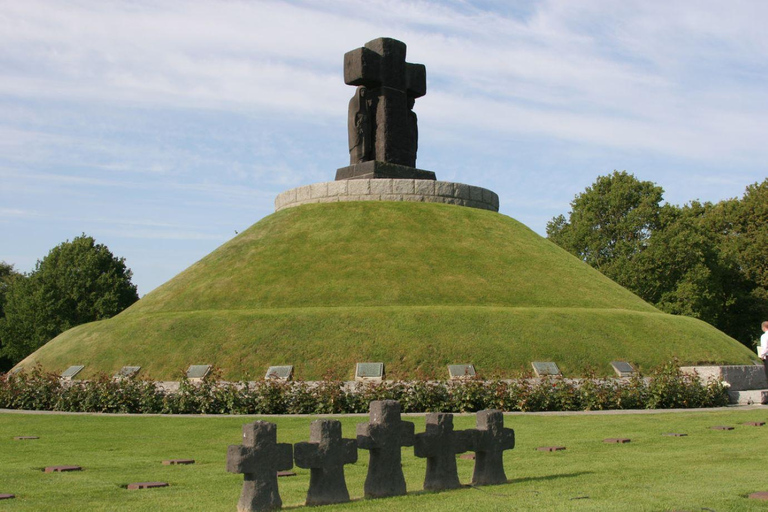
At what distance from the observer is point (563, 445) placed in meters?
12.8

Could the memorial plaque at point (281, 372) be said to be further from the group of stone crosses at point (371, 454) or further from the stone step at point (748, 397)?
the group of stone crosses at point (371, 454)

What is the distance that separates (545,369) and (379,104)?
16.6 m

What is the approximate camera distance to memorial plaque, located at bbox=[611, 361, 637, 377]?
858 inches

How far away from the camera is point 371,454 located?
28.0 ft

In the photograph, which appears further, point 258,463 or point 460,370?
point 460,370

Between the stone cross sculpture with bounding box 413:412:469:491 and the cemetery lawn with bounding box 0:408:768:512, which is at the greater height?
the stone cross sculpture with bounding box 413:412:469:491

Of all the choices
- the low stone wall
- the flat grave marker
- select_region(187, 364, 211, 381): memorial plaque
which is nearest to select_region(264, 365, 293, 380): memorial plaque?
select_region(187, 364, 211, 381): memorial plaque

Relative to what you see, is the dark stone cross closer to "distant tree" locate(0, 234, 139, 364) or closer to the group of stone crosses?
the group of stone crosses

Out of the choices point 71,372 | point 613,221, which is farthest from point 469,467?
point 613,221

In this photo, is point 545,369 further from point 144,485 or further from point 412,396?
point 144,485

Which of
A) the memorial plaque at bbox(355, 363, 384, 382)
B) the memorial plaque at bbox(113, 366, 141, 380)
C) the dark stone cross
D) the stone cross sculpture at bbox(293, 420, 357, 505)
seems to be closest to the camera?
the stone cross sculpture at bbox(293, 420, 357, 505)

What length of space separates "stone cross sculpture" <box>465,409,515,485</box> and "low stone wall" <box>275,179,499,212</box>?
25.2 metres

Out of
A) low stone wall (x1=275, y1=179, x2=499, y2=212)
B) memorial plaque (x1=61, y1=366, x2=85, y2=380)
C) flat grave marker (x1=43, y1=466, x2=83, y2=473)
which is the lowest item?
flat grave marker (x1=43, y1=466, x2=83, y2=473)

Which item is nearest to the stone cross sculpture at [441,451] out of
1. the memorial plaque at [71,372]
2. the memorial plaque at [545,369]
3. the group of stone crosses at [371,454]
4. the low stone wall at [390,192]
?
the group of stone crosses at [371,454]
